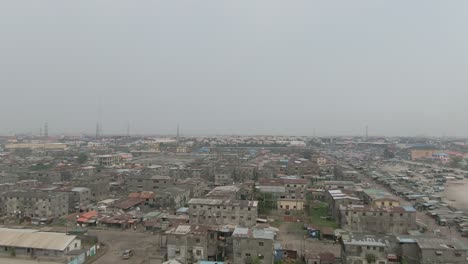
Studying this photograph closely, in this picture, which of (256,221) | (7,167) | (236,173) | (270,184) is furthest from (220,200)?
(7,167)

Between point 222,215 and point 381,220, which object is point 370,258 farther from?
point 222,215

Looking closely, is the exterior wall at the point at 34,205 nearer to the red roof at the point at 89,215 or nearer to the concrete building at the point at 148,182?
the red roof at the point at 89,215

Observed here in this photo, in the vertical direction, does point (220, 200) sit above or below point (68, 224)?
above

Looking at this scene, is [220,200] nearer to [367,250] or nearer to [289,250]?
[289,250]

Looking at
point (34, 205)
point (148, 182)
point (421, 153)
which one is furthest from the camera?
point (421, 153)

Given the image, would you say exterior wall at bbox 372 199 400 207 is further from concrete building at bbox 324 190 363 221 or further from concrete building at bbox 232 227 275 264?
concrete building at bbox 232 227 275 264

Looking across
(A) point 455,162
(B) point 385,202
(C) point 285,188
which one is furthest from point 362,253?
(A) point 455,162
